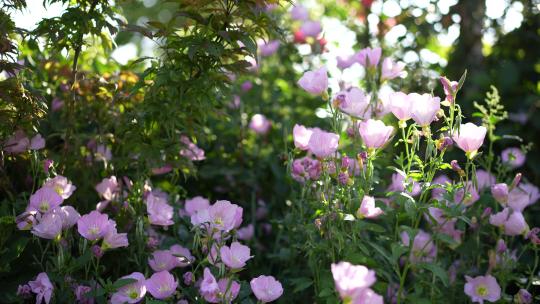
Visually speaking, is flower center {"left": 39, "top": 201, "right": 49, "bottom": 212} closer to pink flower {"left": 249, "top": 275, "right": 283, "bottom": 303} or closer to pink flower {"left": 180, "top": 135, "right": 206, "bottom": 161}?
pink flower {"left": 180, "top": 135, "right": 206, "bottom": 161}

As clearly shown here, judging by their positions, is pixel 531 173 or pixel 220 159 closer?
pixel 220 159

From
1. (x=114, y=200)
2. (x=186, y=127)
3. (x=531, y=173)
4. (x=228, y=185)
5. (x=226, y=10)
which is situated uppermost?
(x=226, y=10)

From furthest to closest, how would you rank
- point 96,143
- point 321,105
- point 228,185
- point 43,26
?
point 321,105, point 228,185, point 96,143, point 43,26

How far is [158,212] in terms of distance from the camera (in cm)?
191

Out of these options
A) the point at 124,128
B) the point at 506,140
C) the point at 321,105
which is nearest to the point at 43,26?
the point at 124,128

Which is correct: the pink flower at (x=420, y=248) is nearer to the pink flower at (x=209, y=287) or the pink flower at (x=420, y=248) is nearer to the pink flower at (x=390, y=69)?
the pink flower at (x=390, y=69)

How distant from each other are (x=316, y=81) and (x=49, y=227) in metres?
0.85

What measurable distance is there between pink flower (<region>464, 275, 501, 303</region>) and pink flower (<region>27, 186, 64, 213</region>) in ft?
4.06

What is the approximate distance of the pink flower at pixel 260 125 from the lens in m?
2.79

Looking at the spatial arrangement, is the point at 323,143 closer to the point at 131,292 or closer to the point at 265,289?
the point at 265,289

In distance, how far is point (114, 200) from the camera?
2.05 meters

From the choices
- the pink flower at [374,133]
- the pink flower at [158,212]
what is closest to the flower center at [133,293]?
the pink flower at [158,212]

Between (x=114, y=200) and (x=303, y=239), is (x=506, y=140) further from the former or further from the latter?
(x=114, y=200)

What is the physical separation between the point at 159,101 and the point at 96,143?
1.34ft
